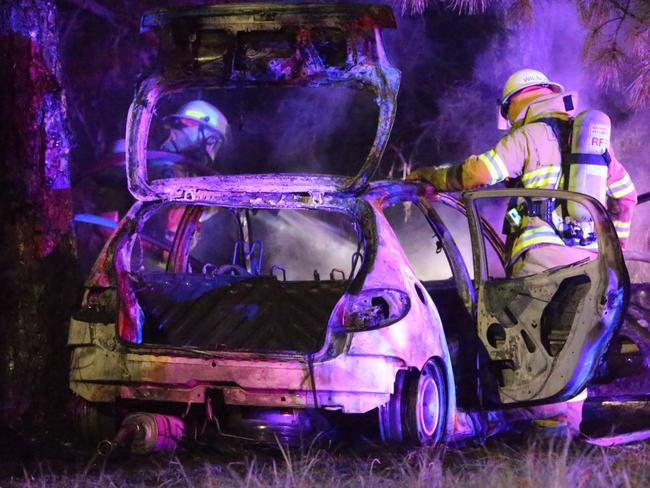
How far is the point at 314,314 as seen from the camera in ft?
20.6

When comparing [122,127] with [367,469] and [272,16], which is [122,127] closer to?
[272,16]

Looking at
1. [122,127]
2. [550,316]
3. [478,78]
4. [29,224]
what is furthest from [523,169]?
[122,127]

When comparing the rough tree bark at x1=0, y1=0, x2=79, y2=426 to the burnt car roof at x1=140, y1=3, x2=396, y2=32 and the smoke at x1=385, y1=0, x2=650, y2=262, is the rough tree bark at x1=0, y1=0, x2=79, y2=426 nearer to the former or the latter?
the burnt car roof at x1=140, y1=3, x2=396, y2=32


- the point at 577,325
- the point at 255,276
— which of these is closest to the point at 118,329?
the point at 255,276

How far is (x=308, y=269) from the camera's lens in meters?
11.9

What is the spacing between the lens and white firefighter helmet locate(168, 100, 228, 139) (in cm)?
1109

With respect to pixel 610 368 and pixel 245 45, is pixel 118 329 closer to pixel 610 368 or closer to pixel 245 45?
pixel 245 45

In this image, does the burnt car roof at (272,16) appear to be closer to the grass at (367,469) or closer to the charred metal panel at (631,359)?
the charred metal panel at (631,359)

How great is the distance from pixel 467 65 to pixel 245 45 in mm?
8882

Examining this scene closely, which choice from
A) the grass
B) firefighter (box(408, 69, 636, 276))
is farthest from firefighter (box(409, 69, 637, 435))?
the grass

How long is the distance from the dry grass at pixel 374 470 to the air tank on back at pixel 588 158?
150 cm

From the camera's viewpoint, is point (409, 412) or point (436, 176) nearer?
point (409, 412)

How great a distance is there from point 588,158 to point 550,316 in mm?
1042

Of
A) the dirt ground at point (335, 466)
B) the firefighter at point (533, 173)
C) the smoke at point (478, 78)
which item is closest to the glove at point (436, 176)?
the firefighter at point (533, 173)
